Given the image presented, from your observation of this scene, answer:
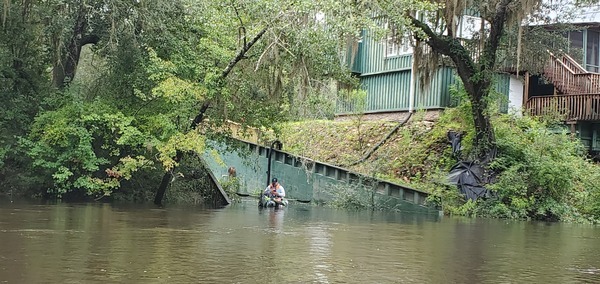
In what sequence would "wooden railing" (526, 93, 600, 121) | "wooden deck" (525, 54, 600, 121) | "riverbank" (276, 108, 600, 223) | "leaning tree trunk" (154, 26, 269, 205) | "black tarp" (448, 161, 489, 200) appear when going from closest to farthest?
"leaning tree trunk" (154, 26, 269, 205) → "riverbank" (276, 108, 600, 223) → "black tarp" (448, 161, 489, 200) → "wooden railing" (526, 93, 600, 121) → "wooden deck" (525, 54, 600, 121)

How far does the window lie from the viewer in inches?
1019

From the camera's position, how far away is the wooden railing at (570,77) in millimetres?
31094

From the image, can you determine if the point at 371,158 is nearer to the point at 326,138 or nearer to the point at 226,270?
the point at 326,138

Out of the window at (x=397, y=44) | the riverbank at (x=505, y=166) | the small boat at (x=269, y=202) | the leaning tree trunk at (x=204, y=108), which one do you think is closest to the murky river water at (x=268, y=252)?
the leaning tree trunk at (x=204, y=108)

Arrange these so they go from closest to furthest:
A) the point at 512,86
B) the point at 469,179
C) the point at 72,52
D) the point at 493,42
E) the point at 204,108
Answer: the point at 204,108, the point at 72,52, the point at 493,42, the point at 469,179, the point at 512,86

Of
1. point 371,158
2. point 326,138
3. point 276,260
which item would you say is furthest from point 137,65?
point 276,260

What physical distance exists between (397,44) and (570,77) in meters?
9.50

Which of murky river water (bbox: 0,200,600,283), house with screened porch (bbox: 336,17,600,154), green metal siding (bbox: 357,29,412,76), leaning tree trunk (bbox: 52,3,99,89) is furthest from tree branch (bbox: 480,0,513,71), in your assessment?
leaning tree trunk (bbox: 52,3,99,89)

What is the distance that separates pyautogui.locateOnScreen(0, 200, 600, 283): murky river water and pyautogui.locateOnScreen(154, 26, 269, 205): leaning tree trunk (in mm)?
7006

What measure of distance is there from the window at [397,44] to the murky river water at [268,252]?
9.50 meters

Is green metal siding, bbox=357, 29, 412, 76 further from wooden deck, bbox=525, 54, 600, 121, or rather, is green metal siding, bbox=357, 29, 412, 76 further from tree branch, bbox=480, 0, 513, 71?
tree branch, bbox=480, 0, 513, 71

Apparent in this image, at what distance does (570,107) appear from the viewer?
3023cm

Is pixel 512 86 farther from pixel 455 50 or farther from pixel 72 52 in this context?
pixel 72 52

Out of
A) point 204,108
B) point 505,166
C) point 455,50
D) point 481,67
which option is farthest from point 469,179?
point 204,108
